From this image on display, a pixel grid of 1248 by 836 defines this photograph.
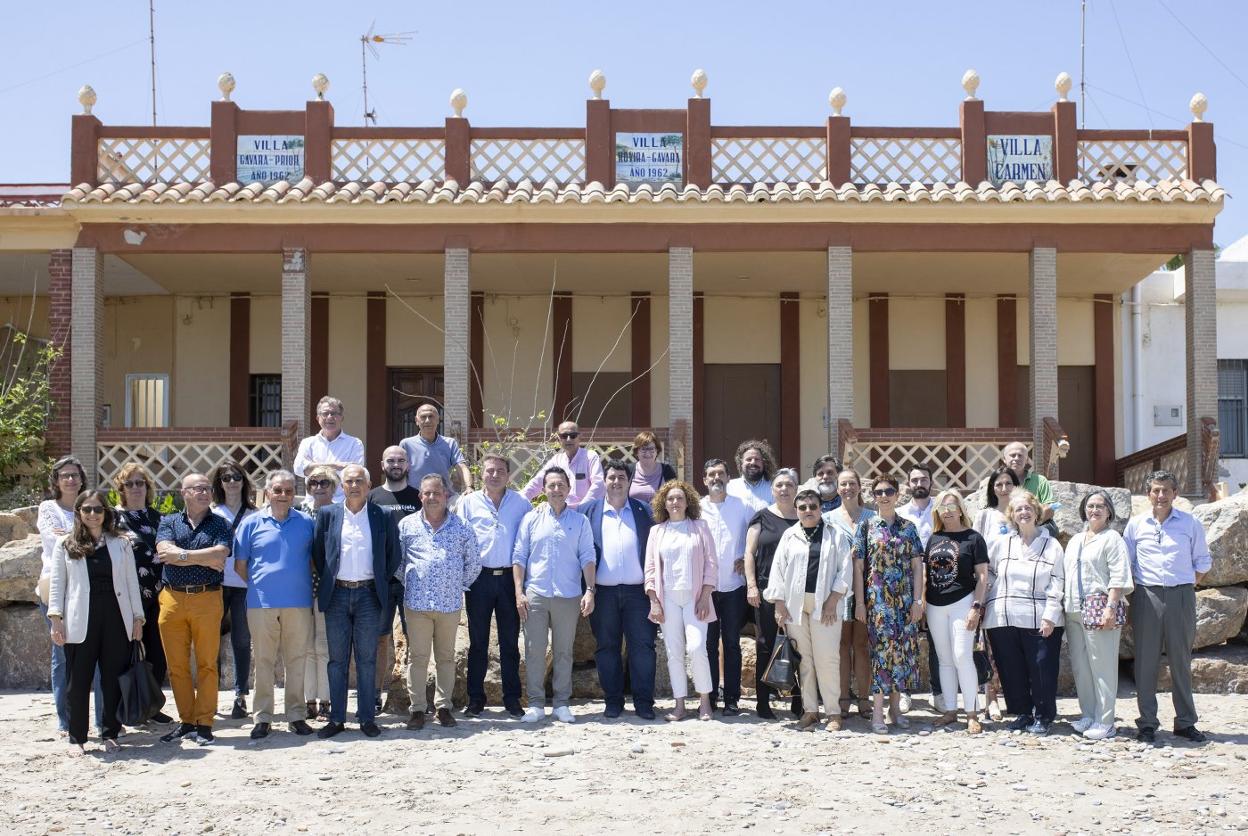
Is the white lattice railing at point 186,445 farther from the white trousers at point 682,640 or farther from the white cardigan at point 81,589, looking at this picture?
the white trousers at point 682,640

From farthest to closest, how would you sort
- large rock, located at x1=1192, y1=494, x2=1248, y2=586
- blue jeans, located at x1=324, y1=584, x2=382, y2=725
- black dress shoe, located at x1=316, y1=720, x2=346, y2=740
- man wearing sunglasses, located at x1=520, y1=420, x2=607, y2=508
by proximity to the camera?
large rock, located at x1=1192, y1=494, x2=1248, y2=586
man wearing sunglasses, located at x1=520, y1=420, x2=607, y2=508
blue jeans, located at x1=324, y1=584, x2=382, y2=725
black dress shoe, located at x1=316, y1=720, x2=346, y2=740

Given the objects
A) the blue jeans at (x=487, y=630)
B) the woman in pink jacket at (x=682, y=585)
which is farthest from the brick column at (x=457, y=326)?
the woman in pink jacket at (x=682, y=585)

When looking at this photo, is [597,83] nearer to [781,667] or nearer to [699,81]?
[699,81]

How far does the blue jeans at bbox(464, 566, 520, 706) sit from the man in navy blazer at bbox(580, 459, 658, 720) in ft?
1.89

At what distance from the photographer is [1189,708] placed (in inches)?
322

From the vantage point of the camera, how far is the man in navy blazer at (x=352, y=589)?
27.0 feet

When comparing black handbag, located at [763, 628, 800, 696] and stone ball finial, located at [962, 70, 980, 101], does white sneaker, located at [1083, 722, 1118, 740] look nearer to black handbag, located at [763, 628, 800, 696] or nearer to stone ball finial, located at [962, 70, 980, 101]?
black handbag, located at [763, 628, 800, 696]

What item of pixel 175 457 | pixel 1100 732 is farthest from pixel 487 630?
pixel 175 457

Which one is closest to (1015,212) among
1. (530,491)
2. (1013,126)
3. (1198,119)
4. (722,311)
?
(1013,126)

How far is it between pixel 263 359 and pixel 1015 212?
10.3 m

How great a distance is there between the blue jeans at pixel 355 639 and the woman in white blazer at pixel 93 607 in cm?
121

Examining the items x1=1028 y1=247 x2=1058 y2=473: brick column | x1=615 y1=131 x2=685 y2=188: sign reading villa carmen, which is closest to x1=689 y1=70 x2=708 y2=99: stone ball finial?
x1=615 y1=131 x2=685 y2=188: sign reading villa carmen

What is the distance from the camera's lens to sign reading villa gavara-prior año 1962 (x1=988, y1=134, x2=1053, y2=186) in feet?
49.0

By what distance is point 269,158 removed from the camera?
15.0 m
